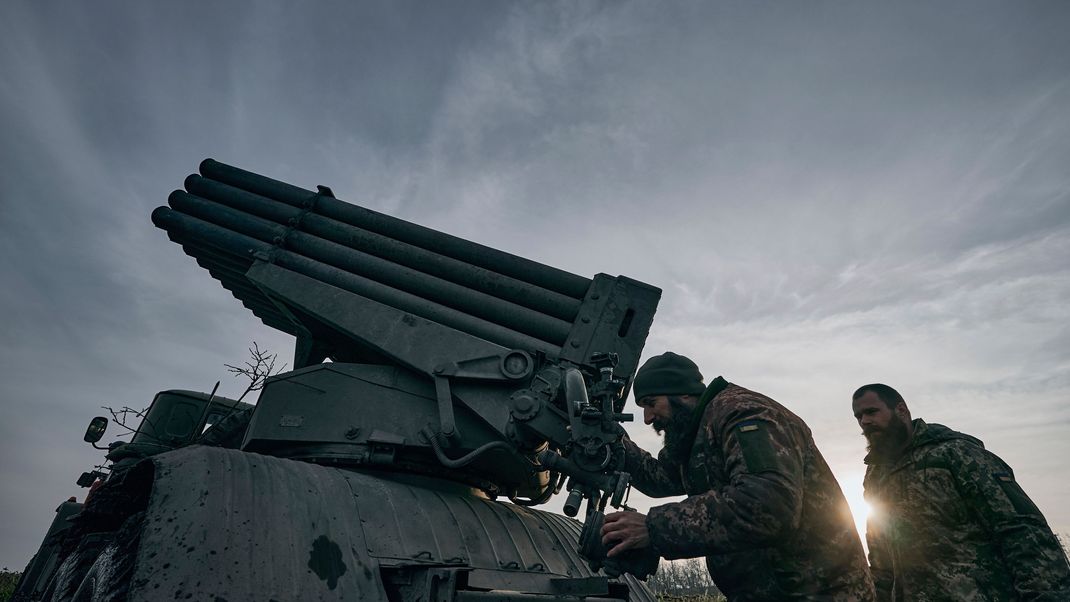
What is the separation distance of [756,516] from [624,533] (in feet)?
1.95

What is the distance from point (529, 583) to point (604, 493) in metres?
0.64

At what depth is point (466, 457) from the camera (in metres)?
3.69

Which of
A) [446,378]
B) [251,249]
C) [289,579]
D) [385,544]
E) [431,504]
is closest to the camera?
[289,579]

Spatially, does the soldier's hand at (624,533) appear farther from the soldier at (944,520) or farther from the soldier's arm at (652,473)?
the soldier at (944,520)

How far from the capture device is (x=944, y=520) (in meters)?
3.48

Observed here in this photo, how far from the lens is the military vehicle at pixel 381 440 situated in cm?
269

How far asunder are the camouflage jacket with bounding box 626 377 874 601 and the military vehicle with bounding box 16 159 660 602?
1.25 feet

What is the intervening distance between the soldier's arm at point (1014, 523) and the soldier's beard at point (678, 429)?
1.68 metres

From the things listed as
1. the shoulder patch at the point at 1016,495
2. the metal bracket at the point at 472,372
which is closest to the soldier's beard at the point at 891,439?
the shoulder patch at the point at 1016,495

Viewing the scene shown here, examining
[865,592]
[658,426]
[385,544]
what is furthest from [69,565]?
[865,592]

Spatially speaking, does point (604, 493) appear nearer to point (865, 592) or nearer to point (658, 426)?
point (658, 426)

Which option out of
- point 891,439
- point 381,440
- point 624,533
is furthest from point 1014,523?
point 381,440

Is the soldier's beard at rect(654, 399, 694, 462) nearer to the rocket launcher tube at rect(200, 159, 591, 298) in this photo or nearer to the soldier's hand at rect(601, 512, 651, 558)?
the soldier's hand at rect(601, 512, 651, 558)

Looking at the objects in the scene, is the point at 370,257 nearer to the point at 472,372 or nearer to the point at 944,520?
the point at 472,372
